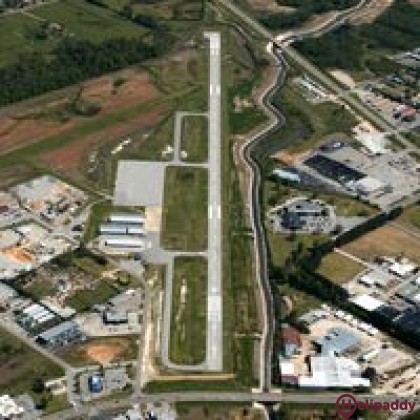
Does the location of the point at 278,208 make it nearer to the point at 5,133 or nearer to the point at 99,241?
the point at 99,241

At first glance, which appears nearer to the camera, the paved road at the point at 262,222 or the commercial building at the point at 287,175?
the paved road at the point at 262,222

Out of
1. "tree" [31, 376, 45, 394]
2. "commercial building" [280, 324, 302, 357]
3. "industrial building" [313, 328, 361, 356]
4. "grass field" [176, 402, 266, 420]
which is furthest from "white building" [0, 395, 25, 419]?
"industrial building" [313, 328, 361, 356]

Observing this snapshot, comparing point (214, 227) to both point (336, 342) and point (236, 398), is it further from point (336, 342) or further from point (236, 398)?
point (236, 398)

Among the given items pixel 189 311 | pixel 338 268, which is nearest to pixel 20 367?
pixel 189 311

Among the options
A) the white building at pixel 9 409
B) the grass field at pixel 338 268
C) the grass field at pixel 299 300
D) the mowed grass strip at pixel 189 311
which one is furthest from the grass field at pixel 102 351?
the grass field at pixel 338 268

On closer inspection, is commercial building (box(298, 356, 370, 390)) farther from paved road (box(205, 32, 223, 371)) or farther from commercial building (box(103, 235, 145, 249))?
commercial building (box(103, 235, 145, 249))

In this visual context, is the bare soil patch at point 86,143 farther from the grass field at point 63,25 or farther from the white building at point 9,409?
the white building at point 9,409

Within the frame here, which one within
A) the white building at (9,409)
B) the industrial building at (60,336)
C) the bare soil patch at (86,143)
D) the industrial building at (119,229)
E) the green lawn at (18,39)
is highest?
the green lawn at (18,39)
